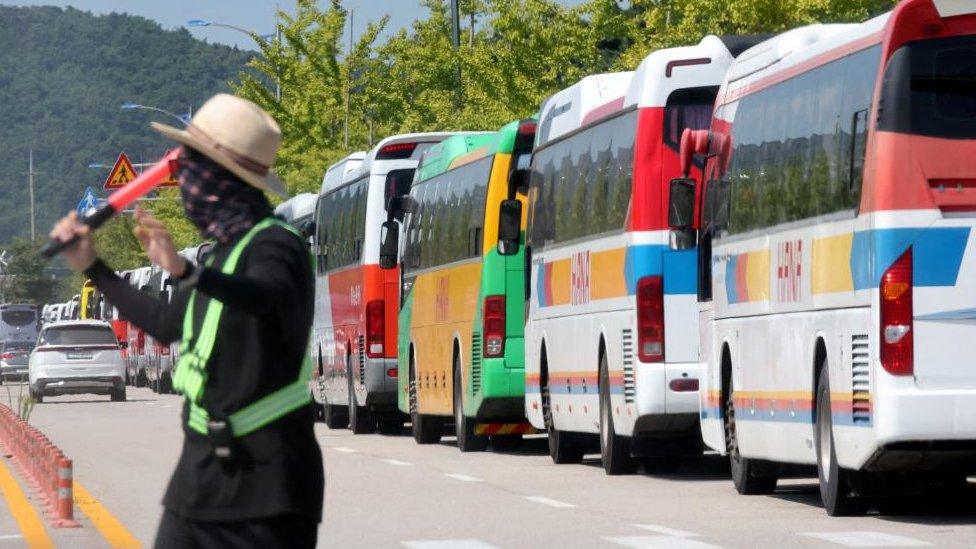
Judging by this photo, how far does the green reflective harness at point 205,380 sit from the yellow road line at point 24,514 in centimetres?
854

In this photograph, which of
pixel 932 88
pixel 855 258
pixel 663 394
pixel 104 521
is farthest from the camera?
pixel 663 394

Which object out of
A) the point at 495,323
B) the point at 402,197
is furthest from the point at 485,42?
the point at 495,323

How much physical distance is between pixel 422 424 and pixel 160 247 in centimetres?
2322

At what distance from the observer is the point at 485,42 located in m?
59.6

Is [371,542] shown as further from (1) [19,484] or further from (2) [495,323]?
(2) [495,323]

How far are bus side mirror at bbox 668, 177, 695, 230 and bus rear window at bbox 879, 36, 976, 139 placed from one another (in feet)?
16.1

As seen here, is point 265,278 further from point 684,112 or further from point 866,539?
point 684,112

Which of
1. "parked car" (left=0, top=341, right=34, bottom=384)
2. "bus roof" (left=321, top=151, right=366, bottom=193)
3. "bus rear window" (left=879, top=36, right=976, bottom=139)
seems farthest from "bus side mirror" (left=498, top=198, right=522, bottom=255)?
"parked car" (left=0, top=341, right=34, bottom=384)

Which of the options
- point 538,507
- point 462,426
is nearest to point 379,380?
point 462,426

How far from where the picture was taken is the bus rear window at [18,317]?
347 ft

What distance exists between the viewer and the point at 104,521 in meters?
16.5

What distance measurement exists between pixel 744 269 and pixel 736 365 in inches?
29.9

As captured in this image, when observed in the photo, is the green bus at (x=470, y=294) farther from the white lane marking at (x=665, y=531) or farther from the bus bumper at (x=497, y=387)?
the white lane marking at (x=665, y=531)

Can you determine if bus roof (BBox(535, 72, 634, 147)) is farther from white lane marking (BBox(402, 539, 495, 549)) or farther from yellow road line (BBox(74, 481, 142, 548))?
white lane marking (BBox(402, 539, 495, 549))
